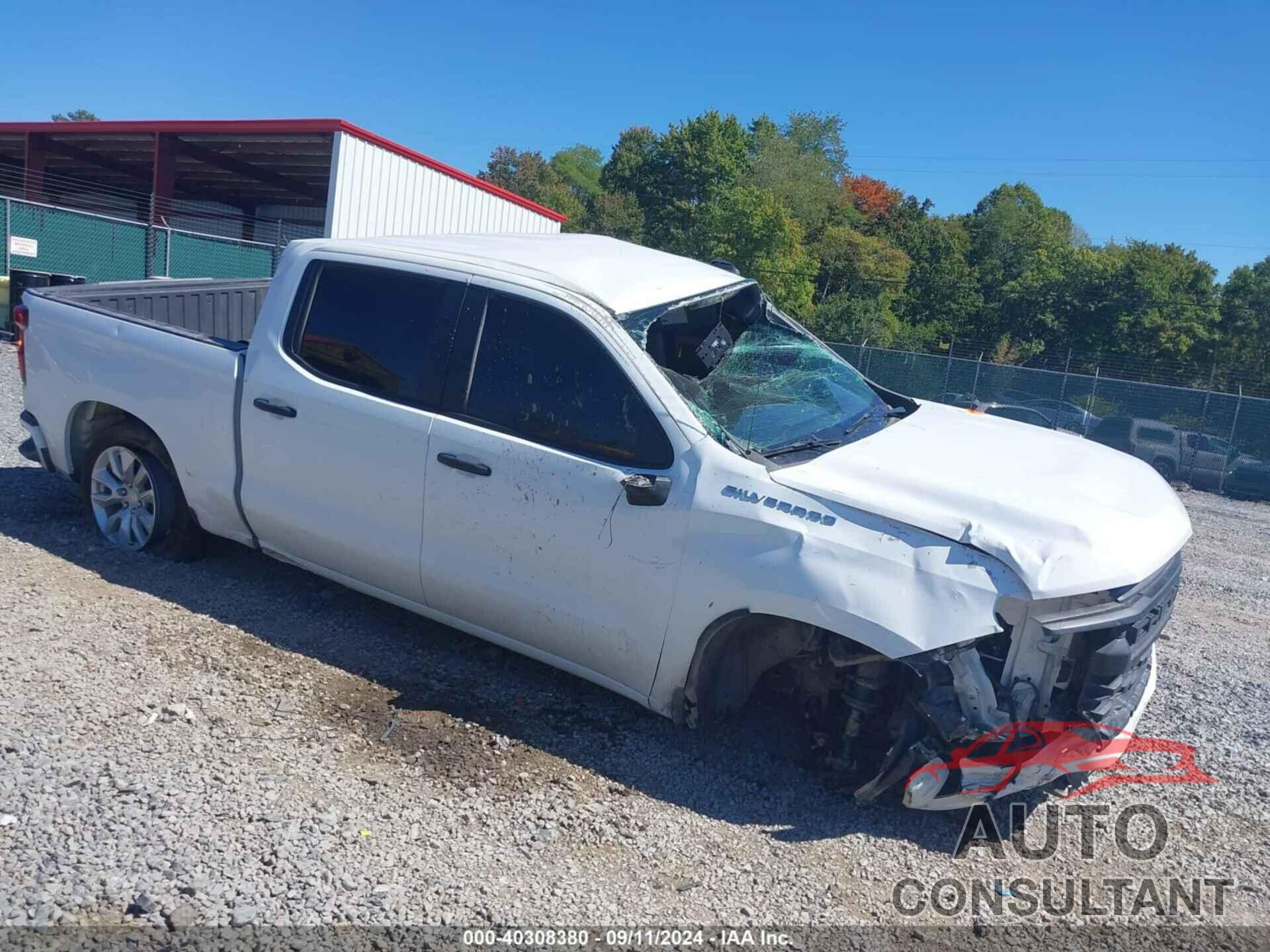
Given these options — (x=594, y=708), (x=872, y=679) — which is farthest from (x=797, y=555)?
(x=594, y=708)

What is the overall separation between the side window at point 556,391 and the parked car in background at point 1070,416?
17.3m

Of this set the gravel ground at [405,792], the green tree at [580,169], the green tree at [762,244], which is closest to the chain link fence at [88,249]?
the gravel ground at [405,792]

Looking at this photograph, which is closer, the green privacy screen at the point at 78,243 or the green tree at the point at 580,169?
the green privacy screen at the point at 78,243

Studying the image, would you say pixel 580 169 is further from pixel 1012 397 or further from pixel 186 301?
pixel 186 301

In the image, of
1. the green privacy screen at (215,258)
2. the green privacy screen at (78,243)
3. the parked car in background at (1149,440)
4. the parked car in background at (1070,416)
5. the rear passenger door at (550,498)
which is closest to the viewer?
the rear passenger door at (550,498)

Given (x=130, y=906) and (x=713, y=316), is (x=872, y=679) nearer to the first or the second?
(x=713, y=316)

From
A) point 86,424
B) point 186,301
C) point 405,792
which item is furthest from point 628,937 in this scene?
point 186,301

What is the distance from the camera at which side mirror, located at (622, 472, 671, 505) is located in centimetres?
346

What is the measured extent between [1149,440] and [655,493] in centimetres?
1759

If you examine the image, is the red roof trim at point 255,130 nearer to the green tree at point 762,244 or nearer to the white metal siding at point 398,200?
the white metal siding at point 398,200

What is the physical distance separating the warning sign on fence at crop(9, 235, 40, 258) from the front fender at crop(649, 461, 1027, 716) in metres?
17.3

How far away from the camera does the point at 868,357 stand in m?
24.0

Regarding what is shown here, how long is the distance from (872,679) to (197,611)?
10.7 ft

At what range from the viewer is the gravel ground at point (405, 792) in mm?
2871
